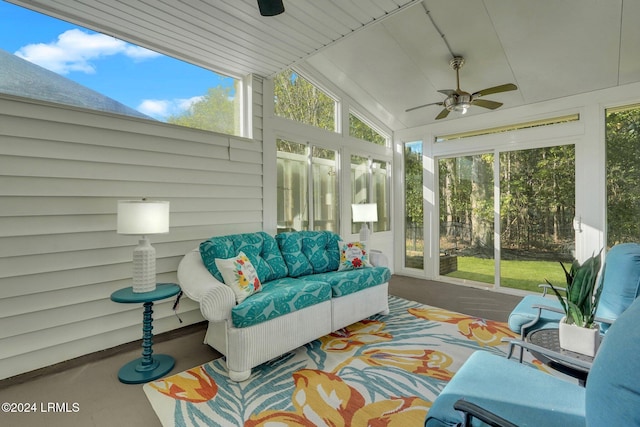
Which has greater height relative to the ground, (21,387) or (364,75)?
(364,75)

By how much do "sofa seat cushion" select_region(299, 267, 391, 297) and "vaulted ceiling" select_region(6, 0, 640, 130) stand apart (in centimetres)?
243

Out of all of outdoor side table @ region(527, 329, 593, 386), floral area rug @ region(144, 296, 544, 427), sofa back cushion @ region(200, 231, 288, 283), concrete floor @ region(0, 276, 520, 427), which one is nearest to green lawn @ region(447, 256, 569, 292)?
concrete floor @ region(0, 276, 520, 427)

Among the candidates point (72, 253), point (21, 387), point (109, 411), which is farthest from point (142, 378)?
point (72, 253)

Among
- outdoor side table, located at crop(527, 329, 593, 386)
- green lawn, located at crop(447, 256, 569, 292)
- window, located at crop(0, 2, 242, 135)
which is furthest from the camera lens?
green lawn, located at crop(447, 256, 569, 292)

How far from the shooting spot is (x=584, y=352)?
1.55 meters

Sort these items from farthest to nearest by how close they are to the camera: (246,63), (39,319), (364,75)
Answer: (364,75), (246,63), (39,319)

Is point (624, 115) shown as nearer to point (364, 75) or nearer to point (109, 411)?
point (364, 75)

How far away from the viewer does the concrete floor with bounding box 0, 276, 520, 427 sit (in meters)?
1.84

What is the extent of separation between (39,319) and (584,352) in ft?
12.1

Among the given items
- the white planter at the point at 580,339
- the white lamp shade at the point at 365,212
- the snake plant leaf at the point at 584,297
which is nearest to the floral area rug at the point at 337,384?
the white planter at the point at 580,339

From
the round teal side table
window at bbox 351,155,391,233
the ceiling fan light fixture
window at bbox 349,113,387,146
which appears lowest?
the round teal side table

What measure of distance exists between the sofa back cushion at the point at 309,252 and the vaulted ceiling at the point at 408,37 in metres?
2.07

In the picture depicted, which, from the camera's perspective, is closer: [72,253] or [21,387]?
[21,387]

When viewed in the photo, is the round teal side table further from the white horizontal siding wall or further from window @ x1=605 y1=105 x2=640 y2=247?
window @ x1=605 y1=105 x2=640 y2=247
